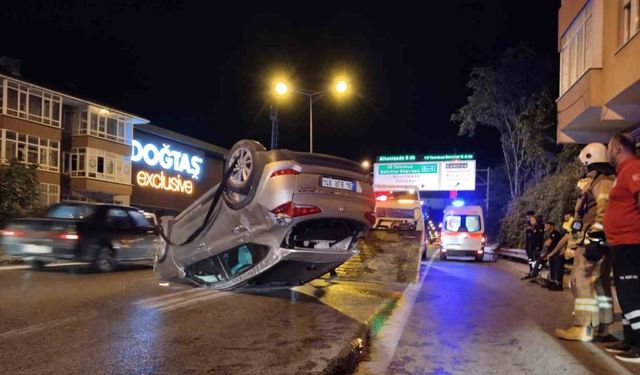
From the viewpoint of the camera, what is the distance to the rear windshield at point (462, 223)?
77.1 feet

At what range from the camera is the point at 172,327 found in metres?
6.31

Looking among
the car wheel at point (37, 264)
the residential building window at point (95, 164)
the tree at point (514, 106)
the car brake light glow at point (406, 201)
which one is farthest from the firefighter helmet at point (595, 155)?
the residential building window at point (95, 164)

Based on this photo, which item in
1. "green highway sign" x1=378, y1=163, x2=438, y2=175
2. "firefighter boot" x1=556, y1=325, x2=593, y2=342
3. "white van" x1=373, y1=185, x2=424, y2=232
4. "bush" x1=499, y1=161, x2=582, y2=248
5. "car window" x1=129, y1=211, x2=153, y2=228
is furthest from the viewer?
"green highway sign" x1=378, y1=163, x2=438, y2=175

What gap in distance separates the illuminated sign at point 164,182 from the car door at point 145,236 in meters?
32.4

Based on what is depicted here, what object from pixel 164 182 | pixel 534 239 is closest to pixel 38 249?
pixel 534 239

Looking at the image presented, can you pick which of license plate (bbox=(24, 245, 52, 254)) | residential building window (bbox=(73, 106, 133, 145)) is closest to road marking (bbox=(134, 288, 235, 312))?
license plate (bbox=(24, 245, 52, 254))

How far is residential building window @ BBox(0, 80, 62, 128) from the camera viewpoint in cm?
3344

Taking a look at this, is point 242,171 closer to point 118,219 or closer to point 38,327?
point 38,327

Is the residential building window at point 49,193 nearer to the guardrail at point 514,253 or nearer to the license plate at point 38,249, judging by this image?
the license plate at point 38,249

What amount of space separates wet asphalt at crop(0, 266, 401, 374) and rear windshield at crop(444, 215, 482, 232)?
14157 mm

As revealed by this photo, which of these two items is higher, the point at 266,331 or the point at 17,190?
the point at 17,190

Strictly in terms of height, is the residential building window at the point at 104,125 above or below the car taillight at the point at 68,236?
above

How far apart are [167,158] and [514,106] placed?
2808cm

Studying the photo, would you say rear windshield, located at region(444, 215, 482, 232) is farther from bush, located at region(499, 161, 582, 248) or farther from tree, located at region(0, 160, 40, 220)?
tree, located at region(0, 160, 40, 220)
